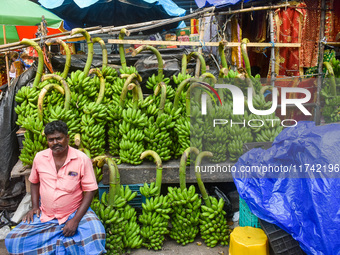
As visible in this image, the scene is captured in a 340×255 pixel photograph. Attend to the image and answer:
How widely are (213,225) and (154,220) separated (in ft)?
2.10

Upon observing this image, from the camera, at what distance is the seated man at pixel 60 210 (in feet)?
9.05

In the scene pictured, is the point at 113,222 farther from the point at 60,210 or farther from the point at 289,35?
the point at 289,35

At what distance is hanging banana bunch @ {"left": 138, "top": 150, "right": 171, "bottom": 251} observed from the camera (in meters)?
3.32

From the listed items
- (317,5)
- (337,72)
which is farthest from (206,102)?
(317,5)

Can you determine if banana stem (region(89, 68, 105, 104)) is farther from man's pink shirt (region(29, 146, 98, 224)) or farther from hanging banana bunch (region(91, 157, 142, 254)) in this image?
man's pink shirt (region(29, 146, 98, 224))

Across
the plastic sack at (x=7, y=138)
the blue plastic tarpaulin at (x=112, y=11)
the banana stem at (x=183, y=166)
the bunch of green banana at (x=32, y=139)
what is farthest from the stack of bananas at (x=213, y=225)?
the blue plastic tarpaulin at (x=112, y=11)

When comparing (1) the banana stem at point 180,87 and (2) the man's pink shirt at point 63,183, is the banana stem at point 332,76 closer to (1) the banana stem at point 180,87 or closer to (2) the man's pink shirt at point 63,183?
(1) the banana stem at point 180,87

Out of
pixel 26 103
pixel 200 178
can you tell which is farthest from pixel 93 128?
pixel 200 178

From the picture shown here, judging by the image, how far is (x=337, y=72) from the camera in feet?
16.7

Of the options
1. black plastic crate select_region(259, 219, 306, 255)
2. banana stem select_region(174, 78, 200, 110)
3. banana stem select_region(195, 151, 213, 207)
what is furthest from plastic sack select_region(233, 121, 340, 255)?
banana stem select_region(174, 78, 200, 110)

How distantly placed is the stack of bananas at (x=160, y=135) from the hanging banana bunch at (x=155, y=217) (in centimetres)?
30

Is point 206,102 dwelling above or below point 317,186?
above

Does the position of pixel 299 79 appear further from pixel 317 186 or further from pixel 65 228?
pixel 65 228

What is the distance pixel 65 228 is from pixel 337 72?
186 inches
